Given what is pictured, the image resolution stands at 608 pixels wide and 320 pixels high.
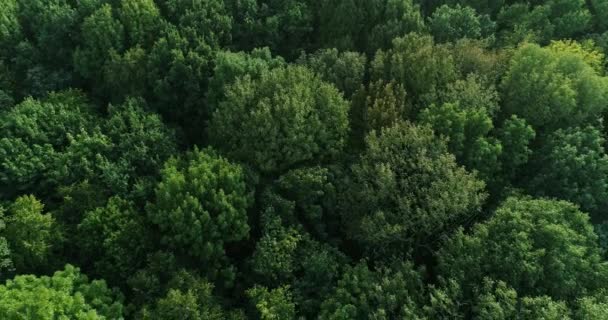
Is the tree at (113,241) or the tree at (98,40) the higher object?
the tree at (98,40)

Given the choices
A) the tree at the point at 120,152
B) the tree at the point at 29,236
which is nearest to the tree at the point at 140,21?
the tree at the point at 120,152

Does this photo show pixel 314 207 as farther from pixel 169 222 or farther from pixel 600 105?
pixel 600 105

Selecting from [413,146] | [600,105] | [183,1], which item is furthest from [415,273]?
[183,1]

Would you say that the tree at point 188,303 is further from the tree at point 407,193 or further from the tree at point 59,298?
the tree at point 407,193

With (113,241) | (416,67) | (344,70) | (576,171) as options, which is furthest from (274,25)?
(576,171)

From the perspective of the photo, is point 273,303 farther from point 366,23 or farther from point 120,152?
point 366,23

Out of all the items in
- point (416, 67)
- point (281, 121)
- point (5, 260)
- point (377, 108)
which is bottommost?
point (5, 260)
